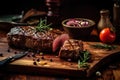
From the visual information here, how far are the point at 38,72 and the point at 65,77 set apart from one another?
196 millimetres

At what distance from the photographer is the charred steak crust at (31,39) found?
7.77ft

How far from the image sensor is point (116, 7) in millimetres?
2693

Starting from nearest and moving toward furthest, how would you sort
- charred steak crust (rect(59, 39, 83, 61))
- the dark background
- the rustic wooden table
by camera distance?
the rustic wooden table < charred steak crust (rect(59, 39, 83, 61)) < the dark background

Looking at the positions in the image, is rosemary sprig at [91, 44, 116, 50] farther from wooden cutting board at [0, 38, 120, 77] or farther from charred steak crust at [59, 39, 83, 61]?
charred steak crust at [59, 39, 83, 61]

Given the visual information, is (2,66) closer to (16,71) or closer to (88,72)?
(16,71)

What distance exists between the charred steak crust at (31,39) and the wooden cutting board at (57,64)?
82 mm

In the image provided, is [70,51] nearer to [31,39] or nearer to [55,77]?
[55,77]

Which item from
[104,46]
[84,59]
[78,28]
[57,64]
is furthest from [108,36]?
[57,64]

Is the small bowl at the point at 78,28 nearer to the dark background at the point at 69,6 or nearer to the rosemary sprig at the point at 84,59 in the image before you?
the rosemary sprig at the point at 84,59

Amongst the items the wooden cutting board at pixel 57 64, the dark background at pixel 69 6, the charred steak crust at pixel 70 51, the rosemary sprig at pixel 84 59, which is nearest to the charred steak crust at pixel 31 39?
the wooden cutting board at pixel 57 64

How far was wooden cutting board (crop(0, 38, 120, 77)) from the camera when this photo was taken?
205 cm

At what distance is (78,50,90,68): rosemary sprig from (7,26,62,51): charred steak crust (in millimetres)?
298

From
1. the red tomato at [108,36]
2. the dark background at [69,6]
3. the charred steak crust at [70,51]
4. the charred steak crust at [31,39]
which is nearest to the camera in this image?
the charred steak crust at [70,51]

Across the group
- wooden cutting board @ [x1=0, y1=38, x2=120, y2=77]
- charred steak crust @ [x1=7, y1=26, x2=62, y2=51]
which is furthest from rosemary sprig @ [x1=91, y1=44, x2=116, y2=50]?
charred steak crust @ [x1=7, y1=26, x2=62, y2=51]
